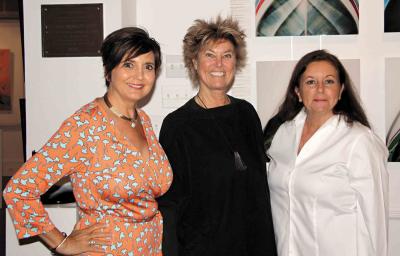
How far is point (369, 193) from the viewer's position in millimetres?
2053

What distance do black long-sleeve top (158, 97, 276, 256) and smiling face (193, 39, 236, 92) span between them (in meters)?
0.15

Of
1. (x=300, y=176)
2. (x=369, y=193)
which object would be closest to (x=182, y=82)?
(x=300, y=176)

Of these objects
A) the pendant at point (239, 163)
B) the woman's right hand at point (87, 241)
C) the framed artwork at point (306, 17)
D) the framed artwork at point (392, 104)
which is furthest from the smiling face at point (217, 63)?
the framed artwork at point (392, 104)

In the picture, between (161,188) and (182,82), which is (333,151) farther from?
(182,82)

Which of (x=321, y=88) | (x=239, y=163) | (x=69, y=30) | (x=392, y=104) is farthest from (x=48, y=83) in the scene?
(x=392, y=104)

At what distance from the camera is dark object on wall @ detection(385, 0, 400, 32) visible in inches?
121

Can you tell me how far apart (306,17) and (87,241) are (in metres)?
2.19

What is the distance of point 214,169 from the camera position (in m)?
2.14

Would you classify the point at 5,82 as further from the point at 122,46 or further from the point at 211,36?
the point at 122,46

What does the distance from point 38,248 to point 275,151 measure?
1.43m

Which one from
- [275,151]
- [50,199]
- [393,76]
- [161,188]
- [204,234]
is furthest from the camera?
[393,76]

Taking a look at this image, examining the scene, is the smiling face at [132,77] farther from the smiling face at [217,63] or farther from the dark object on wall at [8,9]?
the dark object on wall at [8,9]

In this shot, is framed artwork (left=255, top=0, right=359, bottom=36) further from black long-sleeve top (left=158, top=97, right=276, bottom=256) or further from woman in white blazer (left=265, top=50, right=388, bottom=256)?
black long-sleeve top (left=158, top=97, right=276, bottom=256)

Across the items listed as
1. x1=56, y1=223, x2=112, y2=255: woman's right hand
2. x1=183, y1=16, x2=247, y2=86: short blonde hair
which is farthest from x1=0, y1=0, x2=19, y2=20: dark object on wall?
x1=56, y1=223, x2=112, y2=255: woman's right hand
